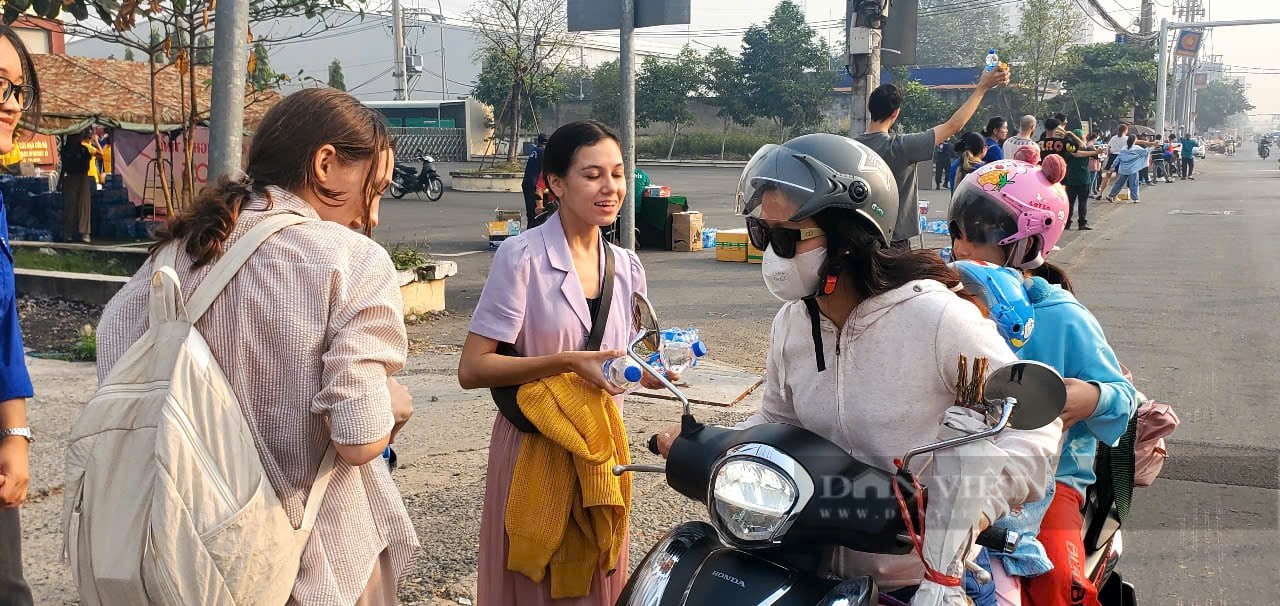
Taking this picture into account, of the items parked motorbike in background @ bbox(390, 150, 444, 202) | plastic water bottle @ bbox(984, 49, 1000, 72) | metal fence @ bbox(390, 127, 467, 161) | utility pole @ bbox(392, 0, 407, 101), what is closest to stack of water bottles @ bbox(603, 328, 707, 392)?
plastic water bottle @ bbox(984, 49, 1000, 72)

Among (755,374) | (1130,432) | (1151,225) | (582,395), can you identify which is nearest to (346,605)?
(582,395)

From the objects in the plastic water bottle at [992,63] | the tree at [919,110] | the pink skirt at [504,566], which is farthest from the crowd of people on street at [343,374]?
the tree at [919,110]

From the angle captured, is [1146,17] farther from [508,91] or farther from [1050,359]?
[1050,359]

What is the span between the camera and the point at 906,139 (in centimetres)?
673

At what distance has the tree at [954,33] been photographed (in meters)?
97.2

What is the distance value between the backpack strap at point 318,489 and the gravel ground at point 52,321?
7.08 m

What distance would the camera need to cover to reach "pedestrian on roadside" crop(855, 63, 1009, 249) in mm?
6562

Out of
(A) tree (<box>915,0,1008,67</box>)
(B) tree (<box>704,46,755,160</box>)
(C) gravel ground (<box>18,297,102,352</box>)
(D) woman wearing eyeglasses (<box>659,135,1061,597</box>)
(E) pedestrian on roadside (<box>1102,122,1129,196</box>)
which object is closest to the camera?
(D) woman wearing eyeglasses (<box>659,135,1061,597</box>)

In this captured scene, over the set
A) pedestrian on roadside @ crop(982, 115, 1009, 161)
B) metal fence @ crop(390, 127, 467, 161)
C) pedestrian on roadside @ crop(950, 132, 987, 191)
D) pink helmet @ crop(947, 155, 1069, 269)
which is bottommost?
Result: pink helmet @ crop(947, 155, 1069, 269)

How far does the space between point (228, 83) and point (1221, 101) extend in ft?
539

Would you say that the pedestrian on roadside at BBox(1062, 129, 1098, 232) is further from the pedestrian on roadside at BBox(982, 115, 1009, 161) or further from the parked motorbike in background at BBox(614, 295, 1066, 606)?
the parked motorbike in background at BBox(614, 295, 1066, 606)

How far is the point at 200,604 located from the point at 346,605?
306 mm

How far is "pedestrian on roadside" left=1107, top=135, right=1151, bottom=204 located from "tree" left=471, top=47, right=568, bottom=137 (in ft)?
50.6

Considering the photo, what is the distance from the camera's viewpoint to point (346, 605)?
6.75ft
